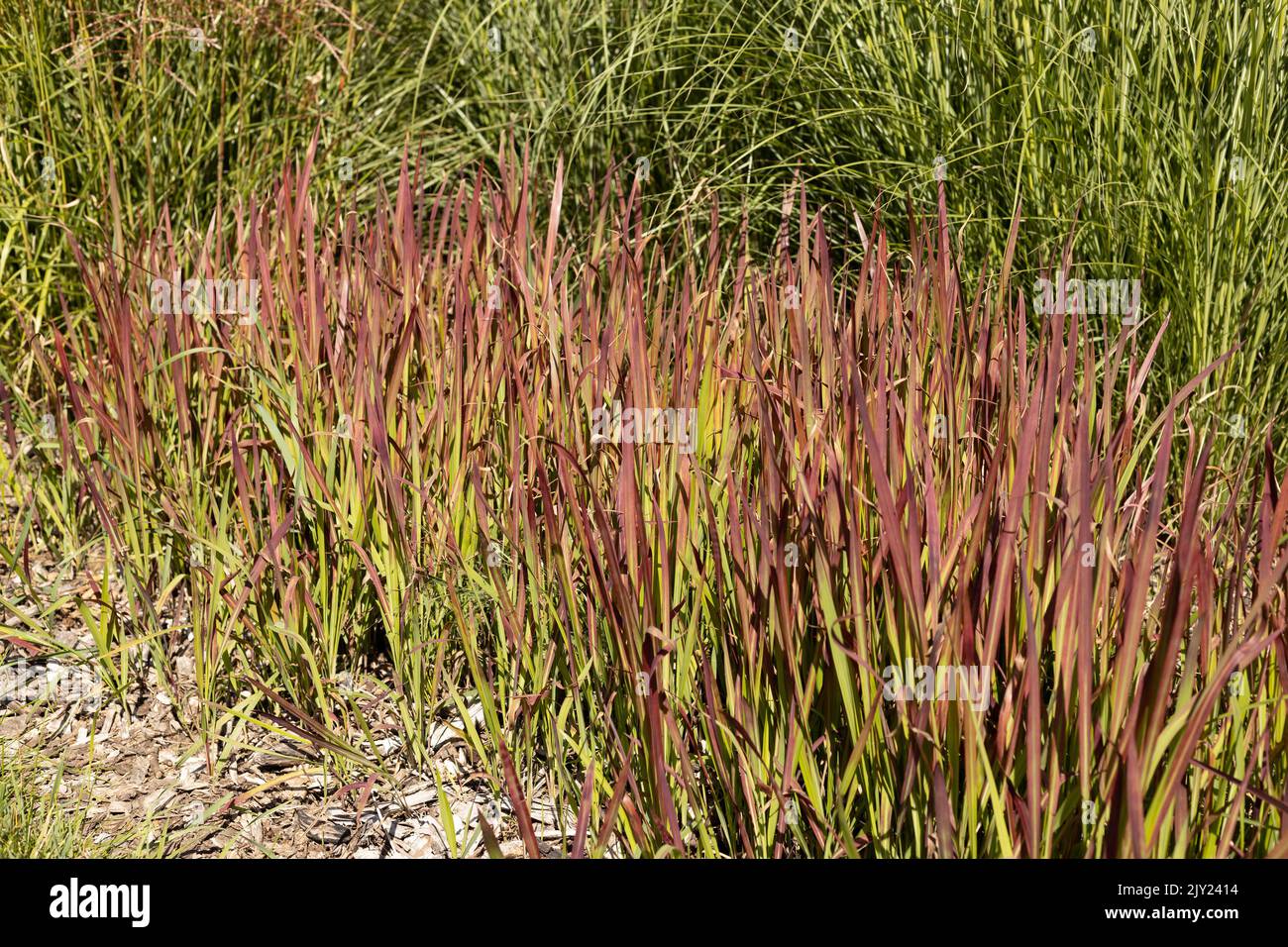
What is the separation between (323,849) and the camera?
1.82 metres

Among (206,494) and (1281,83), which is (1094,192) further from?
(206,494)

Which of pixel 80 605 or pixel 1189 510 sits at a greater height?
pixel 1189 510

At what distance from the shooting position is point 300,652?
6.63 ft

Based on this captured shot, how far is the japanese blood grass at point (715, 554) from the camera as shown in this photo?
1399 millimetres

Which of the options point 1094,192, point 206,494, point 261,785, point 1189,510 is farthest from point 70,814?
point 1094,192

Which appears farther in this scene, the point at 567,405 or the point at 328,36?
the point at 328,36

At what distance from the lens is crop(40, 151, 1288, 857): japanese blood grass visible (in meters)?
1.40

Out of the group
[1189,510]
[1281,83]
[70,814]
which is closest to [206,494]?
[70,814]

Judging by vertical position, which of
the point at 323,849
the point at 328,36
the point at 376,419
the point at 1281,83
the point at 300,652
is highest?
the point at 328,36

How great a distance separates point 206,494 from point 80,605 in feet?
1.21

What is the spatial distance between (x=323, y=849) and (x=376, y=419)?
699 millimetres

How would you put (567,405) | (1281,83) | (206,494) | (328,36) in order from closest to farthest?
(567,405) → (206,494) → (1281,83) → (328,36)

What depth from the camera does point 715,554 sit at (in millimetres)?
1668

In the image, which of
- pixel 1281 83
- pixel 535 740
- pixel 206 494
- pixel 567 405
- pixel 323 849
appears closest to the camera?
pixel 323 849
